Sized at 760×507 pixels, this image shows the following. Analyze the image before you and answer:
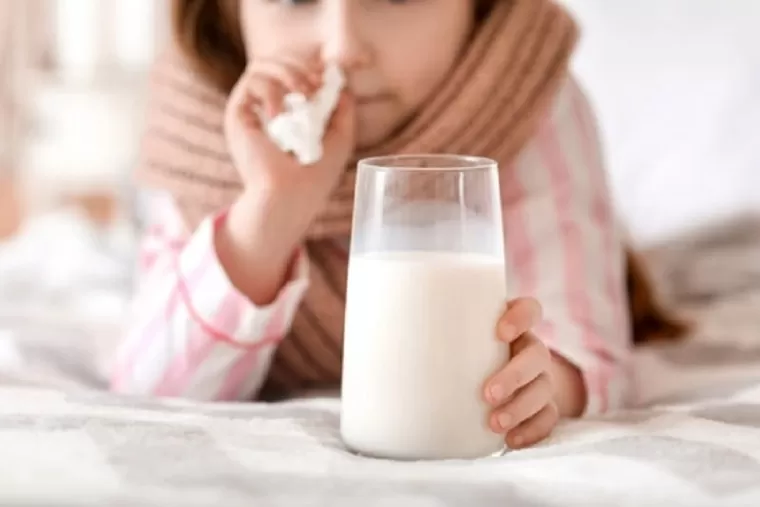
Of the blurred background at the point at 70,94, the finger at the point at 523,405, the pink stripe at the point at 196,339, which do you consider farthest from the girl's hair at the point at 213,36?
the blurred background at the point at 70,94

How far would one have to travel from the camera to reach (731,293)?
3.93ft

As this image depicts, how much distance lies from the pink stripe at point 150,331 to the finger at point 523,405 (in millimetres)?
322

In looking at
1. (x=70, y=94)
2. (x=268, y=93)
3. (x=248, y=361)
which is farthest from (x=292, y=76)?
(x=70, y=94)

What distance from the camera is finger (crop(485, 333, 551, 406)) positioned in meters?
0.60

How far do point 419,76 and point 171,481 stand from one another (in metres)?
0.54

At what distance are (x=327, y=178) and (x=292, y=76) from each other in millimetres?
87

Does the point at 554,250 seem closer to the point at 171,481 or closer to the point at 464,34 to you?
the point at 464,34

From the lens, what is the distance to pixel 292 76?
855 millimetres

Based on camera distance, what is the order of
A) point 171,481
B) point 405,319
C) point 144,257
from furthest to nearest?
point 144,257 → point 405,319 → point 171,481

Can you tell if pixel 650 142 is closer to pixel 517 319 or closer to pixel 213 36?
pixel 213 36

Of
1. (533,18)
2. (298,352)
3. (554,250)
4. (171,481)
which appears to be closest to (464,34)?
(533,18)

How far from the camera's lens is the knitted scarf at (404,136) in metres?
0.94

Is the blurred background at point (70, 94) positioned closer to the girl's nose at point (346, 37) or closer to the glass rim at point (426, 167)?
the girl's nose at point (346, 37)

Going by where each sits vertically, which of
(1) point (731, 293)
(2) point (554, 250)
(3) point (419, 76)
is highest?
(3) point (419, 76)
